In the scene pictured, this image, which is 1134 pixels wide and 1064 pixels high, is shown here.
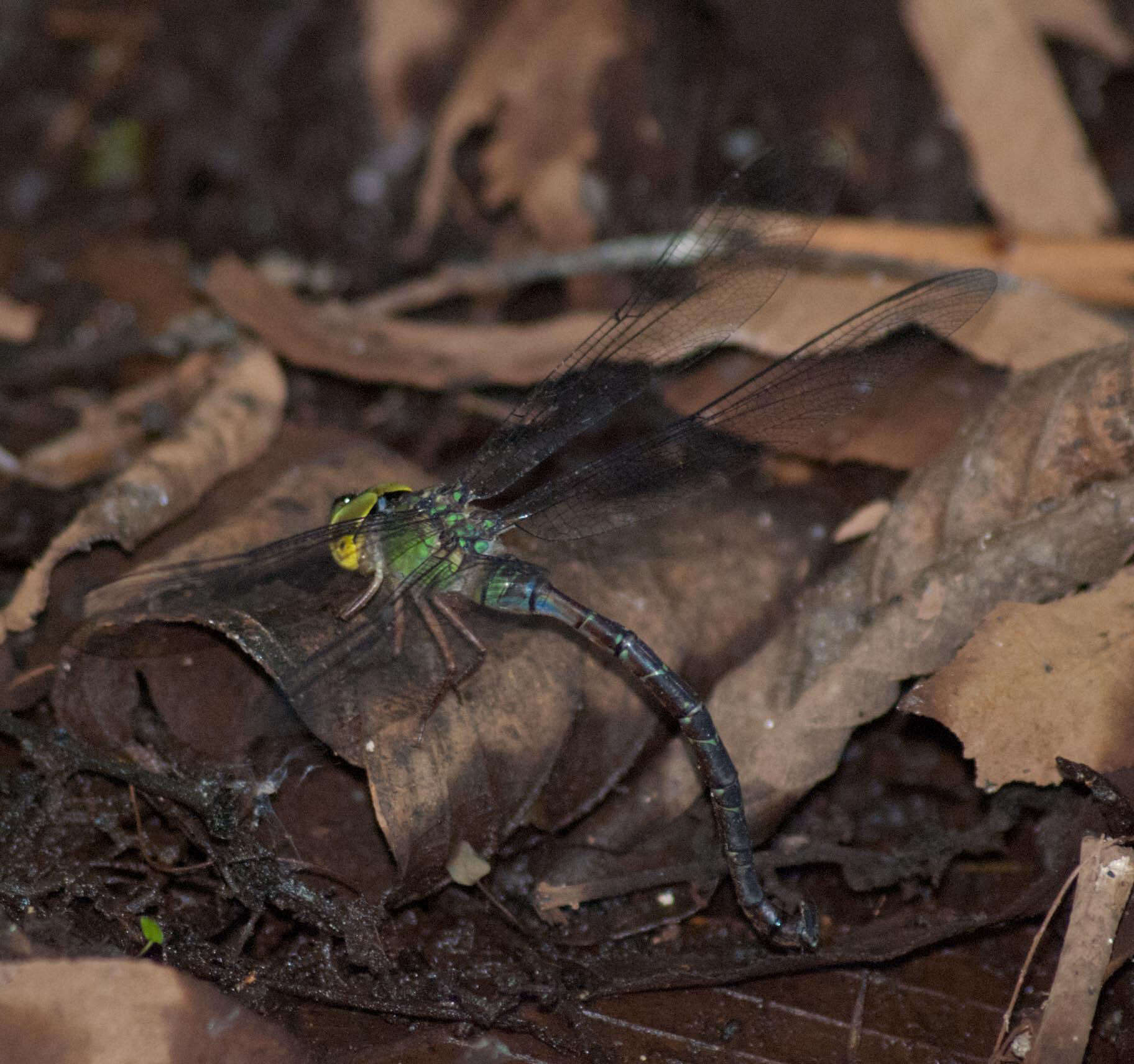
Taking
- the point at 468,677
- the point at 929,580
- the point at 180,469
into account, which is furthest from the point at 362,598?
the point at 929,580

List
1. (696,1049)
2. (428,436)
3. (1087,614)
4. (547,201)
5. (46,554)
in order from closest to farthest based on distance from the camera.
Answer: (696,1049) → (1087,614) → (46,554) → (428,436) → (547,201)

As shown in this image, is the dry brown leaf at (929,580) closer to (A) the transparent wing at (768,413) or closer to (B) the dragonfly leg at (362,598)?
(A) the transparent wing at (768,413)

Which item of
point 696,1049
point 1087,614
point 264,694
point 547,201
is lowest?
point 696,1049

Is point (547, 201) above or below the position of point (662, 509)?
above

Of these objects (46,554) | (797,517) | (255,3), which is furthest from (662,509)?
(255,3)

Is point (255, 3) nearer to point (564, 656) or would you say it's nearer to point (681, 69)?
point (681, 69)

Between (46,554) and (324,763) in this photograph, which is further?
(46,554)

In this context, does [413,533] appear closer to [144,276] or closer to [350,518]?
[350,518]

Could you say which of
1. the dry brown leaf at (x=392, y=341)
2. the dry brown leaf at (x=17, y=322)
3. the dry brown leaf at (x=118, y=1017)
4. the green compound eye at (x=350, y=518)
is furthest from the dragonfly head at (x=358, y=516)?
the dry brown leaf at (x=17, y=322)
